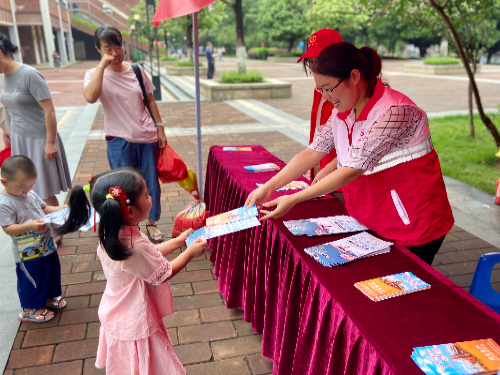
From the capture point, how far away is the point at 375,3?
648 cm

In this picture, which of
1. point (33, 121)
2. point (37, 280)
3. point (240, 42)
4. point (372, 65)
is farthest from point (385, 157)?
point (240, 42)

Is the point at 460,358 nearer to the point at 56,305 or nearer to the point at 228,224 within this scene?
the point at 228,224

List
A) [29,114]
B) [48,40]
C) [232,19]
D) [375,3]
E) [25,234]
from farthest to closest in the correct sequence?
[232,19]
[48,40]
[375,3]
[29,114]
[25,234]

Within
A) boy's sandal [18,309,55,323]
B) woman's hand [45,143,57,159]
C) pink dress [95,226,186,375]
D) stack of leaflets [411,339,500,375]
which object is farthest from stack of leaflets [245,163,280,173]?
stack of leaflets [411,339,500,375]

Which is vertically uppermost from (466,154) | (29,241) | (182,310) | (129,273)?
(129,273)

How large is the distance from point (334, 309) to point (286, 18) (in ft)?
142

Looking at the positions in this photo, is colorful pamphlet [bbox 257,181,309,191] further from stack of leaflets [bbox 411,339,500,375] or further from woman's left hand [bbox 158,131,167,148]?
stack of leaflets [bbox 411,339,500,375]

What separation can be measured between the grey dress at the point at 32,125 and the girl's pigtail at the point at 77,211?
5.72 ft

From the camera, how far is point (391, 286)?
1646 millimetres

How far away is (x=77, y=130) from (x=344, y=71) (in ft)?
26.4

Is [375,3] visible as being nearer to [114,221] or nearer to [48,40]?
[114,221]

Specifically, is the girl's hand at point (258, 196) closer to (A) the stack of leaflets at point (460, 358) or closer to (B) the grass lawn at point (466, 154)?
(A) the stack of leaflets at point (460, 358)

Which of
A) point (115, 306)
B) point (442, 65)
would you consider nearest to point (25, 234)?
point (115, 306)

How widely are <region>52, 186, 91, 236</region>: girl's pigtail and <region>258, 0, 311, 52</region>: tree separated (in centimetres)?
4193
